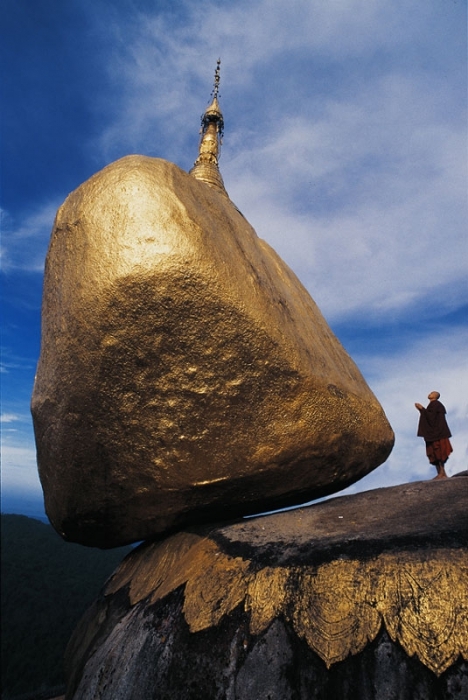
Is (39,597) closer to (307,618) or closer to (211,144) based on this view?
(211,144)

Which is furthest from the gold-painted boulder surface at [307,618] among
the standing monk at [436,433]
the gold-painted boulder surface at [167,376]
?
the standing monk at [436,433]

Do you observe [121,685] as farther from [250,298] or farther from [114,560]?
[114,560]

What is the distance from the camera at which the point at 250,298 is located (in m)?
2.75

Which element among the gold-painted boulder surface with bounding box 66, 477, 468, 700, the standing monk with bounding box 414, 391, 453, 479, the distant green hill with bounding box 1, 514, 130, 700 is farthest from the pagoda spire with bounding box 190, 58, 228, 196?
the distant green hill with bounding box 1, 514, 130, 700

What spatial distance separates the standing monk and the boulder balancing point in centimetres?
236

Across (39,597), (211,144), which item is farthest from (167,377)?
(39,597)

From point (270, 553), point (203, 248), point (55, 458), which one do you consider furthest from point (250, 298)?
point (55, 458)

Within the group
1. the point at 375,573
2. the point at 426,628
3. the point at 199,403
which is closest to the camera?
the point at 426,628

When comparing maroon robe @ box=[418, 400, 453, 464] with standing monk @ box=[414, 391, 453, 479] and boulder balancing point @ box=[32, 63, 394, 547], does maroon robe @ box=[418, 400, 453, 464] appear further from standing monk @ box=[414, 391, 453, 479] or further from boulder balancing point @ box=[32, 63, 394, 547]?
boulder balancing point @ box=[32, 63, 394, 547]

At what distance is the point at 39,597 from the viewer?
70.2 ft

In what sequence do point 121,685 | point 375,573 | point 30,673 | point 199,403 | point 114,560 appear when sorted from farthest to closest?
point 114,560, point 30,673, point 199,403, point 121,685, point 375,573

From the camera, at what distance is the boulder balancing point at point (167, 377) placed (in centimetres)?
260

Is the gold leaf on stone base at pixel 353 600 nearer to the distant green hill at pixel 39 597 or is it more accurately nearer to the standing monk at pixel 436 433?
the standing monk at pixel 436 433

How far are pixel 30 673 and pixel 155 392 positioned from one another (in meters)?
17.9
